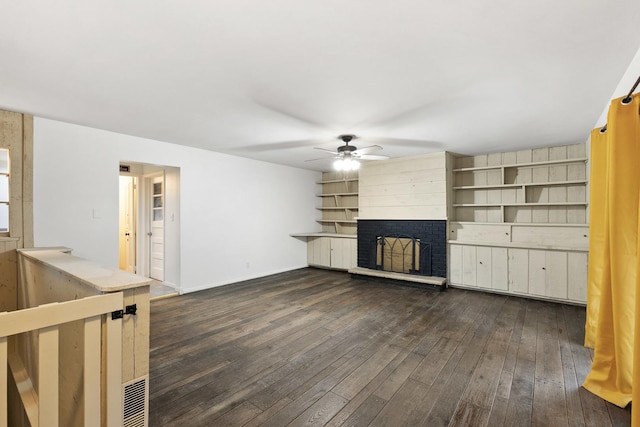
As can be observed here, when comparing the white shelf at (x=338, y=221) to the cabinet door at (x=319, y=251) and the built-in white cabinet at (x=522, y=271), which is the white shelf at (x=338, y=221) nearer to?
the cabinet door at (x=319, y=251)

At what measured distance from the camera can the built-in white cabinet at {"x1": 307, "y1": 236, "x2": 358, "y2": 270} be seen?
6492mm

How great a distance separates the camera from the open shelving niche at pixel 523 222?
14.1 ft

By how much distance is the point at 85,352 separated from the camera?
1.38m

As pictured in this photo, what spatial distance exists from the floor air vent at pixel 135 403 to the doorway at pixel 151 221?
3501mm

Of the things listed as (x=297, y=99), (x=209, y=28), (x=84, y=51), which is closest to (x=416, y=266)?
(x=297, y=99)

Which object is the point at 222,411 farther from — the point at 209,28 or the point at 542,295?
the point at 542,295

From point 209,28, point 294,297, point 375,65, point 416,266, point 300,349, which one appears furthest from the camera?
point 416,266

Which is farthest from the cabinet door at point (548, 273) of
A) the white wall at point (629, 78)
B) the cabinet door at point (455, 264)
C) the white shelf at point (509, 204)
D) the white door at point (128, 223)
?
the white door at point (128, 223)

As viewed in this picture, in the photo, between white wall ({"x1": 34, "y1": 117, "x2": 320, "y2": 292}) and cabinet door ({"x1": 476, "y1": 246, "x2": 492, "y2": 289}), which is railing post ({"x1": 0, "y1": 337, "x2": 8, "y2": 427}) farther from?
cabinet door ({"x1": 476, "y1": 246, "x2": 492, "y2": 289})

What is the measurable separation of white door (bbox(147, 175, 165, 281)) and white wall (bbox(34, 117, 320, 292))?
878 mm

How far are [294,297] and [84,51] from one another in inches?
148

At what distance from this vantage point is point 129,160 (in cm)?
415

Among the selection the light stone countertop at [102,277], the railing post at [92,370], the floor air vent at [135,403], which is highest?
the light stone countertop at [102,277]

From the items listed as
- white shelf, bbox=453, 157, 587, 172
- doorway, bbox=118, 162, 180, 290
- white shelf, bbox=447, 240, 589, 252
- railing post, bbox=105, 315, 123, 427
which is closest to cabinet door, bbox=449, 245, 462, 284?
white shelf, bbox=447, 240, 589, 252
